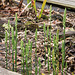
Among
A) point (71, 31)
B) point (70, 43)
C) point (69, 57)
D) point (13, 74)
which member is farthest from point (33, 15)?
point (13, 74)

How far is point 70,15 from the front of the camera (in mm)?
4316

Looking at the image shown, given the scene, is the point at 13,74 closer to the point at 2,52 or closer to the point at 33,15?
the point at 2,52

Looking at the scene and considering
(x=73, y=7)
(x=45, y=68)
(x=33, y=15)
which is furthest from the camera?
(x=73, y=7)

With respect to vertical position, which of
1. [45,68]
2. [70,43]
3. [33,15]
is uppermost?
[33,15]

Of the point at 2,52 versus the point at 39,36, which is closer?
the point at 2,52

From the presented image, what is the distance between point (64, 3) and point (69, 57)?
2154 millimetres

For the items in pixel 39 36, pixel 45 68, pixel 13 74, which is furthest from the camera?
pixel 39 36

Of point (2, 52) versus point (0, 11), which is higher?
point (0, 11)

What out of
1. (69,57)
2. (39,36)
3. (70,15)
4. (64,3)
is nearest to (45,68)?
(69,57)

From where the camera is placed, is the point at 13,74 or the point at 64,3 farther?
the point at 64,3

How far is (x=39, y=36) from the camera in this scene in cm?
332

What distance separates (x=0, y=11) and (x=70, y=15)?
57.6 inches

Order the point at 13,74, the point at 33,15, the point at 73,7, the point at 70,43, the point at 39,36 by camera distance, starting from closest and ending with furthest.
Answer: the point at 13,74
the point at 70,43
the point at 39,36
the point at 33,15
the point at 73,7

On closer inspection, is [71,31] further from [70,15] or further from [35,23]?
[70,15]
